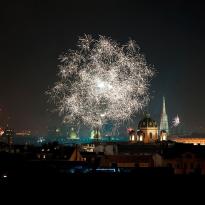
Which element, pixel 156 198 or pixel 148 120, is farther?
pixel 148 120

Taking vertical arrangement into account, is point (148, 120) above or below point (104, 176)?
above

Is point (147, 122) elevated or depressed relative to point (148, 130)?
elevated

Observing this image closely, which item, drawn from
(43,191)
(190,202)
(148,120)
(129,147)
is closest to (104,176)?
(43,191)

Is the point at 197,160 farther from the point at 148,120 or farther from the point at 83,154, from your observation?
the point at 148,120

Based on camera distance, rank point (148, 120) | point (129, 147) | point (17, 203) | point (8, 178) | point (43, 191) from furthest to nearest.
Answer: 1. point (148, 120)
2. point (129, 147)
3. point (8, 178)
4. point (43, 191)
5. point (17, 203)

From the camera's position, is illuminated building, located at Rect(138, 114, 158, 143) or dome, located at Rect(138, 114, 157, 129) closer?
illuminated building, located at Rect(138, 114, 158, 143)

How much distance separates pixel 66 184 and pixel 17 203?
15.2ft

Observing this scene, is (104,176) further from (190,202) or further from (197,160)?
(197,160)

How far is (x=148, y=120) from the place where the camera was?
142125mm

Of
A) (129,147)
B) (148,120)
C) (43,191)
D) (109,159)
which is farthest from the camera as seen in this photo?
(148,120)

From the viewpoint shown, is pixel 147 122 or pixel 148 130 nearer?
pixel 147 122

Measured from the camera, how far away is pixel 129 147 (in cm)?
10512

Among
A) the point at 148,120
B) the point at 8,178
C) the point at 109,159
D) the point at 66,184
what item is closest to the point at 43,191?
the point at 66,184

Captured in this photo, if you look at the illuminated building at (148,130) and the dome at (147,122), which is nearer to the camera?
the illuminated building at (148,130)
